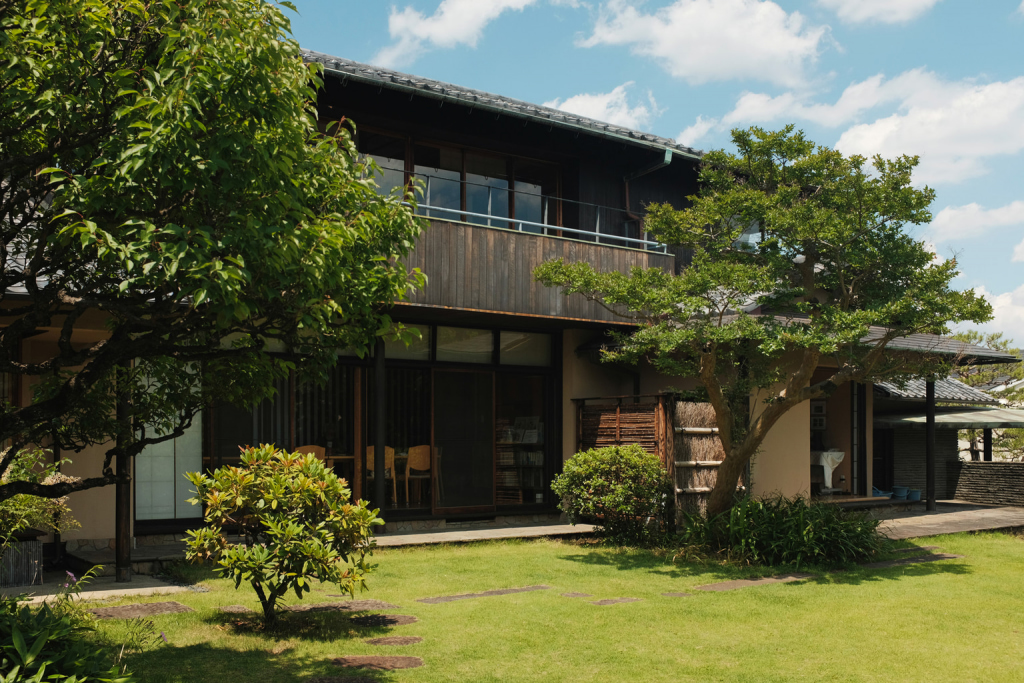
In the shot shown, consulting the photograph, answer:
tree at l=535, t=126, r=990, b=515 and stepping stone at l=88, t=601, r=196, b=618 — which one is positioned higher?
tree at l=535, t=126, r=990, b=515

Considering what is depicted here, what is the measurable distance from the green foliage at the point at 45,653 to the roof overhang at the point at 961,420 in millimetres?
16651

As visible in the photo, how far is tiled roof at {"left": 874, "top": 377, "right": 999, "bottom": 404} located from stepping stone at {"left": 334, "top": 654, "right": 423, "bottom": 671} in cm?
1308

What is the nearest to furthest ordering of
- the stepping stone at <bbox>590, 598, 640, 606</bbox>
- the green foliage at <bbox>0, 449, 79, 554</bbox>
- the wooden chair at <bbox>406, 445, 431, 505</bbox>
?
the green foliage at <bbox>0, 449, 79, 554</bbox>
the stepping stone at <bbox>590, 598, 640, 606</bbox>
the wooden chair at <bbox>406, 445, 431, 505</bbox>

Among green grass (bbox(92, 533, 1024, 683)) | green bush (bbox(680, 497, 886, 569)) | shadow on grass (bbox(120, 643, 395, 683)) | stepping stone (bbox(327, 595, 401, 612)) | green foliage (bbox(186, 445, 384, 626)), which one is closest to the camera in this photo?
shadow on grass (bbox(120, 643, 395, 683))

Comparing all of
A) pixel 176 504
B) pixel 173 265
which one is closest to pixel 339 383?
pixel 176 504

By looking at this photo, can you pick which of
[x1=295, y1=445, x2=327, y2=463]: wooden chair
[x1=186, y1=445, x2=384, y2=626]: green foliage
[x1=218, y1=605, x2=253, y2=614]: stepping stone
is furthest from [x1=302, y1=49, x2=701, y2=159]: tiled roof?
[x1=218, y1=605, x2=253, y2=614]: stepping stone

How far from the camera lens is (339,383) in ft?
43.3

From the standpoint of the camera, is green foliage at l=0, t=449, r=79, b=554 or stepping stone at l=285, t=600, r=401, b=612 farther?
stepping stone at l=285, t=600, r=401, b=612

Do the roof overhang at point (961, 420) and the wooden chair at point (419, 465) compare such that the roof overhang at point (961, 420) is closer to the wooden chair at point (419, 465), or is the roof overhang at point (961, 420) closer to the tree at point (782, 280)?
the tree at point (782, 280)

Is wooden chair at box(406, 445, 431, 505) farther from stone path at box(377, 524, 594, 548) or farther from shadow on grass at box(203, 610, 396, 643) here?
shadow on grass at box(203, 610, 396, 643)

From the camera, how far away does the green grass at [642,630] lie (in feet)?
20.0

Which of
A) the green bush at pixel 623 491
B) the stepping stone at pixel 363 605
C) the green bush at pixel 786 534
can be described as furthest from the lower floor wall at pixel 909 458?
the stepping stone at pixel 363 605

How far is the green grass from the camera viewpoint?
6.11 m

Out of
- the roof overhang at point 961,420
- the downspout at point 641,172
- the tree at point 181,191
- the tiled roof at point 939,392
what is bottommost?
the roof overhang at point 961,420
